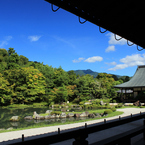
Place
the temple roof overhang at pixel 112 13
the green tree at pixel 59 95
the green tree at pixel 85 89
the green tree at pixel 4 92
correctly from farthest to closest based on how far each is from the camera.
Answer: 1. the green tree at pixel 85 89
2. the green tree at pixel 59 95
3. the green tree at pixel 4 92
4. the temple roof overhang at pixel 112 13

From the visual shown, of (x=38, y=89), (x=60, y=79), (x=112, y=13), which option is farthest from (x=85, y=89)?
(x=112, y=13)

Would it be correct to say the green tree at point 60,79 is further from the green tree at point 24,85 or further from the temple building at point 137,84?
the temple building at point 137,84

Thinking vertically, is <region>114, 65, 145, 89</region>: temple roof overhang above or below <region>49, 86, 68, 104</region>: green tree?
above

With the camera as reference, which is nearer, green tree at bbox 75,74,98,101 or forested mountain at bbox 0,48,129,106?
forested mountain at bbox 0,48,129,106

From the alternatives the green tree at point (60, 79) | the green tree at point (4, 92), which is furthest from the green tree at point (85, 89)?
the green tree at point (4, 92)

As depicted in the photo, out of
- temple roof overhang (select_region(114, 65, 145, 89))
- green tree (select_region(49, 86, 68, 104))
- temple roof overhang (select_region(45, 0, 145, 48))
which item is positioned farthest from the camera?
green tree (select_region(49, 86, 68, 104))

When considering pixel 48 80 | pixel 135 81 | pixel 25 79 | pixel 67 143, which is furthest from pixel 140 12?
pixel 48 80

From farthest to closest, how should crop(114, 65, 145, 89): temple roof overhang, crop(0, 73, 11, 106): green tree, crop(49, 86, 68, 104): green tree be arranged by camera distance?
crop(49, 86, 68, 104): green tree → crop(0, 73, 11, 106): green tree → crop(114, 65, 145, 89): temple roof overhang

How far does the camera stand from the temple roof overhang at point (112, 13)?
2.44 m

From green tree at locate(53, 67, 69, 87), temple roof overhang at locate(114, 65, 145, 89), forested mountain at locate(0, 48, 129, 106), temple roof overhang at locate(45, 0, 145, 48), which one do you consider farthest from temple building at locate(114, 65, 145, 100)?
temple roof overhang at locate(45, 0, 145, 48)

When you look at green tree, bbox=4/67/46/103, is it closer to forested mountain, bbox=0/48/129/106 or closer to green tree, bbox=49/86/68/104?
forested mountain, bbox=0/48/129/106

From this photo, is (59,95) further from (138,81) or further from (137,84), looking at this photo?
(138,81)

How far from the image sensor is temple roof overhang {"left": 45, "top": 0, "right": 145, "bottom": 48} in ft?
8.02

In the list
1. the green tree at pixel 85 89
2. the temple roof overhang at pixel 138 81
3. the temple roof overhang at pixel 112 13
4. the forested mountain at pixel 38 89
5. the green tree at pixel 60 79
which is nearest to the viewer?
the temple roof overhang at pixel 112 13
